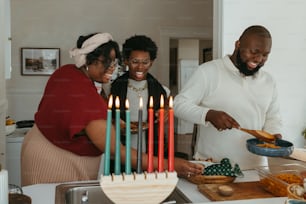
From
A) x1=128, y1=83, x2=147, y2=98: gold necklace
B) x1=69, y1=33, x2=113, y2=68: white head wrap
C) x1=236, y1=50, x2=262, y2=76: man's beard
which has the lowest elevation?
x1=128, y1=83, x2=147, y2=98: gold necklace

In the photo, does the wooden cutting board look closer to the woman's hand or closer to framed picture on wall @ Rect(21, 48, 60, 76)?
the woman's hand

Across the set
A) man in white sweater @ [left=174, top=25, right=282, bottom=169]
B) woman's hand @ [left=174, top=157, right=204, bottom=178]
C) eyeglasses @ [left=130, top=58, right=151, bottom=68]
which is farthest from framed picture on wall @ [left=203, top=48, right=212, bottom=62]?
woman's hand @ [left=174, top=157, right=204, bottom=178]

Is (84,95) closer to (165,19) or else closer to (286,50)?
(165,19)

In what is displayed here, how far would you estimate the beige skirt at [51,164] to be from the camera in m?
0.54

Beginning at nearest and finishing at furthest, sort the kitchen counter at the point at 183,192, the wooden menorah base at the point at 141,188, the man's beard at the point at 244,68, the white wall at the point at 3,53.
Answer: the wooden menorah base at the point at 141,188 → the kitchen counter at the point at 183,192 → the white wall at the point at 3,53 → the man's beard at the point at 244,68

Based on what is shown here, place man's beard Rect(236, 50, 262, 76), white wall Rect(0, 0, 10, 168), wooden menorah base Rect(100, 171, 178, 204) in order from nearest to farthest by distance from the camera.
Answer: wooden menorah base Rect(100, 171, 178, 204) → white wall Rect(0, 0, 10, 168) → man's beard Rect(236, 50, 262, 76)

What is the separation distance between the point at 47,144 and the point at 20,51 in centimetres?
15

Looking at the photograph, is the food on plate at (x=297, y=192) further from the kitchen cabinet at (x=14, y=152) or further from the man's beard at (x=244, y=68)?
the kitchen cabinet at (x=14, y=152)

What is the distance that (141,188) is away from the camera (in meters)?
0.31

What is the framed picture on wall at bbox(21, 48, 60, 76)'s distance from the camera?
0.56 metres

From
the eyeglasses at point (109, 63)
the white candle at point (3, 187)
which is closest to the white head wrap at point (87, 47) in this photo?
the eyeglasses at point (109, 63)

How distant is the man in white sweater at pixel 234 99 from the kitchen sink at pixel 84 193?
0.60 feet

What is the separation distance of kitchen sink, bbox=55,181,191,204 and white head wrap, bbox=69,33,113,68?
179 mm

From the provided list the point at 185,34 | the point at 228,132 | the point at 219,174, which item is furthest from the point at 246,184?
the point at 185,34
